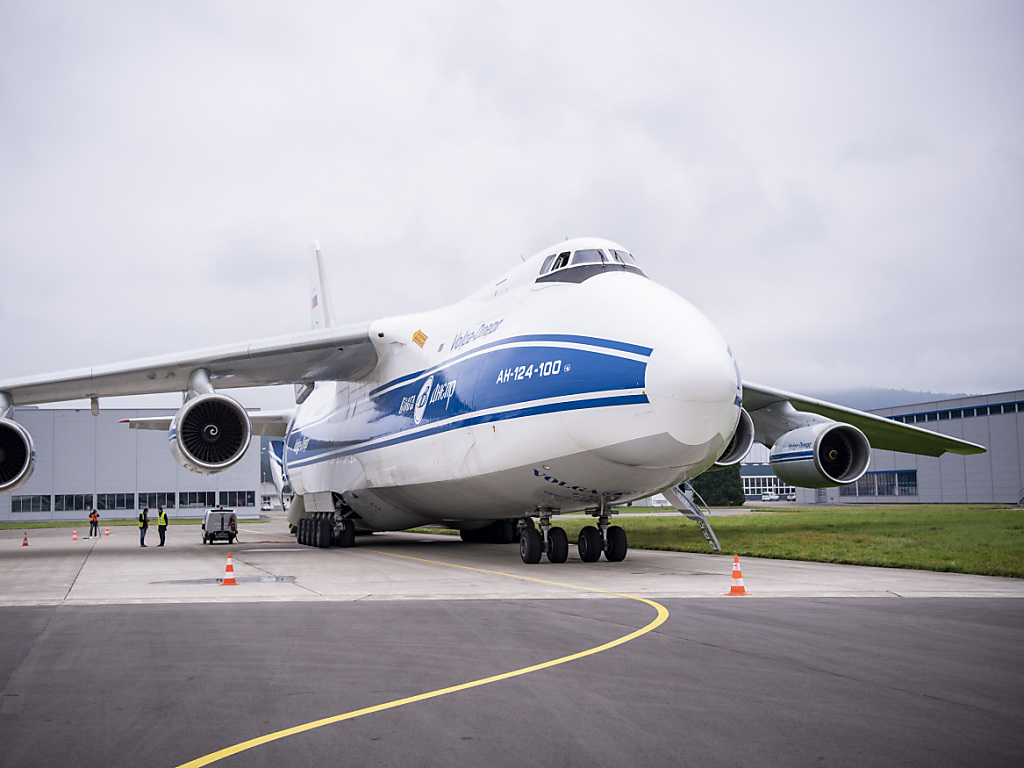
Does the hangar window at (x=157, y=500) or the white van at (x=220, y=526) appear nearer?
the white van at (x=220, y=526)

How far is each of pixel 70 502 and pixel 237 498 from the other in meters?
10.5

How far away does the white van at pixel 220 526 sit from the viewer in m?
27.2

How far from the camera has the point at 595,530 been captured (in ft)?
49.4

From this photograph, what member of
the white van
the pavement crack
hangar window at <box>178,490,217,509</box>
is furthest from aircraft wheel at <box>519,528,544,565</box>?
hangar window at <box>178,490,217,509</box>

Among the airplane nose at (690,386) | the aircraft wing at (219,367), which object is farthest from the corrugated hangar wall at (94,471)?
the airplane nose at (690,386)

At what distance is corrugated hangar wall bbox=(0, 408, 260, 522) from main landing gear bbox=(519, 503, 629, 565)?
4385 cm

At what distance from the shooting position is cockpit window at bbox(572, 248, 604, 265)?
1387cm

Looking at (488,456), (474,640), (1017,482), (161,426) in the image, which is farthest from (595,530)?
(1017,482)

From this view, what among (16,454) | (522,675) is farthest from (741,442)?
(16,454)

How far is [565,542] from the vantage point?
48.5 ft

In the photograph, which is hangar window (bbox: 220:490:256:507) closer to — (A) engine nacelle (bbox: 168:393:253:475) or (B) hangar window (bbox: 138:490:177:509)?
(B) hangar window (bbox: 138:490:177:509)

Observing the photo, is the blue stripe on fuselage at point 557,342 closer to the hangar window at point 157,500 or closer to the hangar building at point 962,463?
the hangar building at point 962,463

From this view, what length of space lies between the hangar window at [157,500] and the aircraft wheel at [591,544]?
48669mm

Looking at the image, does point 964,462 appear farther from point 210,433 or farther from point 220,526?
point 210,433
